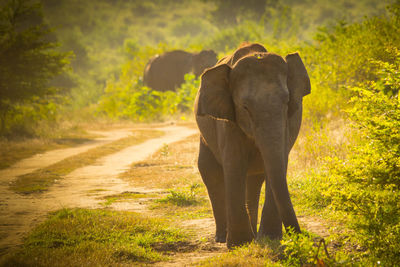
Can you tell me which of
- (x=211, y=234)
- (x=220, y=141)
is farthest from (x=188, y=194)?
(x=220, y=141)

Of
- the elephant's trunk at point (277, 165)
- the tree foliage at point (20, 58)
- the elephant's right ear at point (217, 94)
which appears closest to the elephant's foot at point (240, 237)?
the elephant's trunk at point (277, 165)

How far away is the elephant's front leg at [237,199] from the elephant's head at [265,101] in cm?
43

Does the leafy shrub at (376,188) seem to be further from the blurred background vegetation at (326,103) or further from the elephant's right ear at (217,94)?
the elephant's right ear at (217,94)

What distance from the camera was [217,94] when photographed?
5.41 metres

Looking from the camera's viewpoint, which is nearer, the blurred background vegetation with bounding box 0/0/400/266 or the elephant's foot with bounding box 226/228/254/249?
the blurred background vegetation with bounding box 0/0/400/266

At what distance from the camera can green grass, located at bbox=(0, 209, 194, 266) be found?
5.16m

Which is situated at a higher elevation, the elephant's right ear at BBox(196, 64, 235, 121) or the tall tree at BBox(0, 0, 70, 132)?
the tall tree at BBox(0, 0, 70, 132)

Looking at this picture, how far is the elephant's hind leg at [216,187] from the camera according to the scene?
626 cm

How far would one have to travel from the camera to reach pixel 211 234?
21.3 ft

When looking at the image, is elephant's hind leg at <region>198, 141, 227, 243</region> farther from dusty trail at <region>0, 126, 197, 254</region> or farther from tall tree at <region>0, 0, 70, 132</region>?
tall tree at <region>0, 0, 70, 132</region>

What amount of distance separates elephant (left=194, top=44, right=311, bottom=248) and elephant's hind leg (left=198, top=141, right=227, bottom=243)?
0.30 meters

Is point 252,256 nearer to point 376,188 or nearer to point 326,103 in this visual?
point 376,188

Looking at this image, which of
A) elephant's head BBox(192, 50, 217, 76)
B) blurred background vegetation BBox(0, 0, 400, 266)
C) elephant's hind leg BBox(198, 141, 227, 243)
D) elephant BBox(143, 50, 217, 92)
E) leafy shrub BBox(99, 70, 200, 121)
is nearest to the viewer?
blurred background vegetation BBox(0, 0, 400, 266)

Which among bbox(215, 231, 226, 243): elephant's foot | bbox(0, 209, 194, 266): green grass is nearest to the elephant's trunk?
bbox(215, 231, 226, 243): elephant's foot
